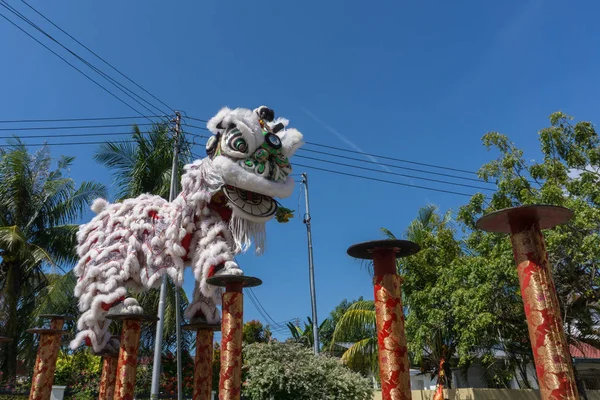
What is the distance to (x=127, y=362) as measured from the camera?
217 inches

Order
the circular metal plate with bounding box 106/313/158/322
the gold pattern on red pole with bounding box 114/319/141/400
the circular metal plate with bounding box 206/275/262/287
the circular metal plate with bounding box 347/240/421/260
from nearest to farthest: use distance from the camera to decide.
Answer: the circular metal plate with bounding box 347/240/421/260 → the circular metal plate with bounding box 206/275/262/287 → the gold pattern on red pole with bounding box 114/319/141/400 → the circular metal plate with bounding box 106/313/158/322

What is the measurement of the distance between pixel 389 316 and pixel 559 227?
20.4ft

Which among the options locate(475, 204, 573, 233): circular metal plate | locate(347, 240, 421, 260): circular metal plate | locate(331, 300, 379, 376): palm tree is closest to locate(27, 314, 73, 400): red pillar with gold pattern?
locate(347, 240, 421, 260): circular metal plate

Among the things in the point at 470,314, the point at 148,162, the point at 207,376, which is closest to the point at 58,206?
the point at 148,162

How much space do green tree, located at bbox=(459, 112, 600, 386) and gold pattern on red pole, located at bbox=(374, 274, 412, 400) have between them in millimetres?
5454

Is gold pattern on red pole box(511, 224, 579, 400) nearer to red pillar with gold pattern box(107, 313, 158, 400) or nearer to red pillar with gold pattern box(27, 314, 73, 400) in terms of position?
red pillar with gold pattern box(107, 313, 158, 400)

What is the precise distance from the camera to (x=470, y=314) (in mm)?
9414

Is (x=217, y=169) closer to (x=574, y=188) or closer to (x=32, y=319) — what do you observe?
(x=574, y=188)

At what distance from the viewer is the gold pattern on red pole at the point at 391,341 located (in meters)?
4.14

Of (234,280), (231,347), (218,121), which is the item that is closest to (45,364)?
(231,347)

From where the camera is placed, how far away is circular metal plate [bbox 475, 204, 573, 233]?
374cm

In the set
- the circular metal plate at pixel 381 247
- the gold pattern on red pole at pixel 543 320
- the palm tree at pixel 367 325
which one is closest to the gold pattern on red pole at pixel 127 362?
the circular metal plate at pixel 381 247

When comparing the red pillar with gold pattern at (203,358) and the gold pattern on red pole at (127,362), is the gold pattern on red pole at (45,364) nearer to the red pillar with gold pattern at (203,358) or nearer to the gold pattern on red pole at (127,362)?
the gold pattern on red pole at (127,362)

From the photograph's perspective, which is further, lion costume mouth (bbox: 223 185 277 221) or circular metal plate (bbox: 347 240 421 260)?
lion costume mouth (bbox: 223 185 277 221)
